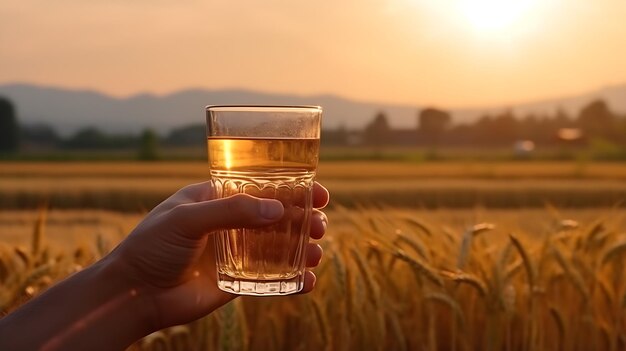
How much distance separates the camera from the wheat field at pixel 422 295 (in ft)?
7.84

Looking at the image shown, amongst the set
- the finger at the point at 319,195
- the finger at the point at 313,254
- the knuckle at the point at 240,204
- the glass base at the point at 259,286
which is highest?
the knuckle at the point at 240,204

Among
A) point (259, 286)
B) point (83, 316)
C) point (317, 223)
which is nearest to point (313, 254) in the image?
point (317, 223)

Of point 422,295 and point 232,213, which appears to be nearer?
point 232,213

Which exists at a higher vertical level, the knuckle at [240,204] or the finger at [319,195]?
the knuckle at [240,204]

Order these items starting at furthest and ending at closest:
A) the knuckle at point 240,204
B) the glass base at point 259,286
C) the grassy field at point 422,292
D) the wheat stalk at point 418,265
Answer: the grassy field at point 422,292
the wheat stalk at point 418,265
the glass base at point 259,286
the knuckle at point 240,204

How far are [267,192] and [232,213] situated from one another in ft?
0.41

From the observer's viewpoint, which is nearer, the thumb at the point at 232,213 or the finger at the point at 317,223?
the thumb at the point at 232,213

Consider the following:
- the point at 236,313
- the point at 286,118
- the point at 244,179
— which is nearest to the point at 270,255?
the point at 244,179

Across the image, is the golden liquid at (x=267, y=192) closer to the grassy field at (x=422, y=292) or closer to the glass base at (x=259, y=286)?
the glass base at (x=259, y=286)

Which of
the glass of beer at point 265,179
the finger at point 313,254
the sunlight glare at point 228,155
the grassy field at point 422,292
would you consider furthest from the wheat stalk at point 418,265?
the sunlight glare at point 228,155

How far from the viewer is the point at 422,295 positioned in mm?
2619

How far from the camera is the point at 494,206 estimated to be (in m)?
11.7

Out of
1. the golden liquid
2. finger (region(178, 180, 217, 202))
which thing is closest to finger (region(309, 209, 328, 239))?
the golden liquid

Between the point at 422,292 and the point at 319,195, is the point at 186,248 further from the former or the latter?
the point at 422,292
